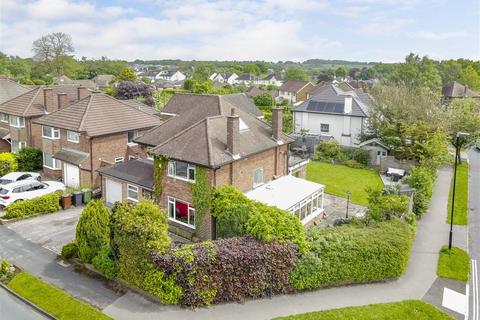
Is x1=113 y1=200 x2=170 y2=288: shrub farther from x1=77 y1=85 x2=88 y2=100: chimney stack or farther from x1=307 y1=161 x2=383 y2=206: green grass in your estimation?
x1=77 y1=85 x2=88 y2=100: chimney stack

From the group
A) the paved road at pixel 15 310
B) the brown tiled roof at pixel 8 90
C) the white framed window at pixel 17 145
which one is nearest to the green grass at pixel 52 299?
the paved road at pixel 15 310

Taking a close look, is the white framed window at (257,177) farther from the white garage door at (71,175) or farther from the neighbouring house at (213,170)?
the white garage door at (71,175)

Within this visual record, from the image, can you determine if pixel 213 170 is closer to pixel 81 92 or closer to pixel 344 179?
pixel 344 179

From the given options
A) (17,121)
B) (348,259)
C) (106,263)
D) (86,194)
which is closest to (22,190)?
(86,194)

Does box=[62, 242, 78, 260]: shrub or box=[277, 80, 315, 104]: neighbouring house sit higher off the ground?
box=[277, 80, 315, 104]: neighbouring house

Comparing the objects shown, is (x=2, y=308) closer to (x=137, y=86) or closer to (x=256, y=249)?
(x=256, y=249)

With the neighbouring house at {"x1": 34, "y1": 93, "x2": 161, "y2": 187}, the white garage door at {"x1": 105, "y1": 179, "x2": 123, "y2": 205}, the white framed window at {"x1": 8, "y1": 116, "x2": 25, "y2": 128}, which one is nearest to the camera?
the white garage door at {"x1": 105, "y1": 179, "x2": 123, "y2": 205}

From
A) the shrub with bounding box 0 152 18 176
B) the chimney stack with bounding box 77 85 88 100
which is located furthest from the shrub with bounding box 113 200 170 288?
the chimney stack with bounding box 77 85 88 100

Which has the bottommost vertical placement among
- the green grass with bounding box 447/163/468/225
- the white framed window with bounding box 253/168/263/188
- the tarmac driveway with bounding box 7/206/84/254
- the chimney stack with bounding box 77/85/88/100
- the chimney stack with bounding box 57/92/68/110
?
the tarmac driveway with bounding box 7/206/84/254
